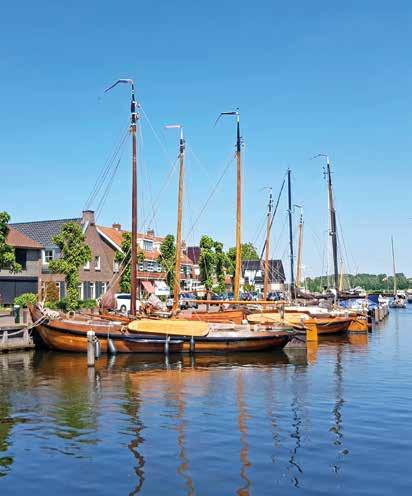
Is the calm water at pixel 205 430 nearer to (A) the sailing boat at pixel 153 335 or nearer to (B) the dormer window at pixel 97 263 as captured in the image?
(A) the sailing boat at pixel 153 335

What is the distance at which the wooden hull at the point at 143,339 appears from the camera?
115 feet

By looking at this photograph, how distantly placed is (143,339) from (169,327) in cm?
173

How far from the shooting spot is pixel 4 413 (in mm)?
19359

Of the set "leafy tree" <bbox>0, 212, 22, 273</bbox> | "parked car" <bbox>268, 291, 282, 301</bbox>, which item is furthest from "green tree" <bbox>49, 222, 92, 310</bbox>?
"parked car" <bbox>268, 291, 282, 301</bbox>

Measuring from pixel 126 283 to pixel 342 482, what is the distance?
48383 millimetres

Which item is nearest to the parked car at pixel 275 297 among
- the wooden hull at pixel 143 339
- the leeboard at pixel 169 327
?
the wooden hull at pixel 143 339

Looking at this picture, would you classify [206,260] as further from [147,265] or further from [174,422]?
[174,422]

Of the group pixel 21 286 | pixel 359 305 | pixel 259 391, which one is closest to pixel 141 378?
pixel 259 391

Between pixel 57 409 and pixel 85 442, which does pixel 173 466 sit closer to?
pixel 85 442

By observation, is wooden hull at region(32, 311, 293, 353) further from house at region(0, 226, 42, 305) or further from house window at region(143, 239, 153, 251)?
house window at region(143, 239, 153, 251)

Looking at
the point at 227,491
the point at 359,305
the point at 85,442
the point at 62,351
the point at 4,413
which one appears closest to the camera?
the point at 227,491

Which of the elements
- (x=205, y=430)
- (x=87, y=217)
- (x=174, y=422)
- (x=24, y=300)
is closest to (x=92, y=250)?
(x=87, y=217)

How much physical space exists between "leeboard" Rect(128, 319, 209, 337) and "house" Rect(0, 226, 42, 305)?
77.7 ft

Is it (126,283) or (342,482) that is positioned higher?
(126,283)
